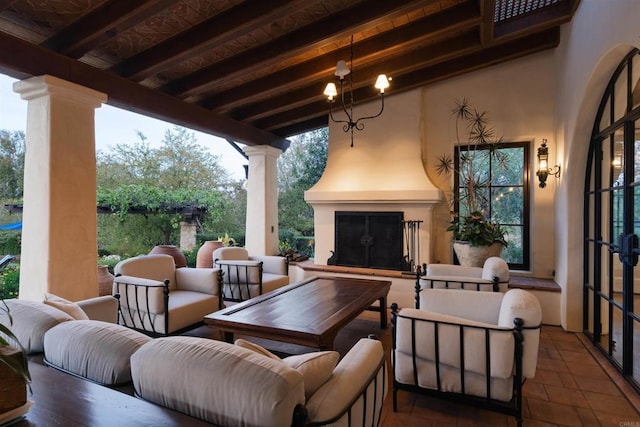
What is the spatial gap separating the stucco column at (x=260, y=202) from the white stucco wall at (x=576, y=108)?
395 centimetres

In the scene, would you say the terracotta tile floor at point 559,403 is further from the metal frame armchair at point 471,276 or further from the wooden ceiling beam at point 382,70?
the wooden ceiling beam at point 382,70

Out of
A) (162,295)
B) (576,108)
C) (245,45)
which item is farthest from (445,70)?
(162,295)

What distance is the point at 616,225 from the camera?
2.85 m

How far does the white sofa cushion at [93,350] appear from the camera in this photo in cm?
131

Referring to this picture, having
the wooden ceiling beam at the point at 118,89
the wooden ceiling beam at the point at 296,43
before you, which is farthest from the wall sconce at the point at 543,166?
the wooden ceiling beam at the point at 118,89

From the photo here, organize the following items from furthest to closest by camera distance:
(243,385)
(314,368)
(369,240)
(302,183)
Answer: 1. (302,183)
2. (369,240)
3. (314,368)
4. (243,385)

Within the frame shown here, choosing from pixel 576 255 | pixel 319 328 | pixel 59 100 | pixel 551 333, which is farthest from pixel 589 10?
pixel 59 100

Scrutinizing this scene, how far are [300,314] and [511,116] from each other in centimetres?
393

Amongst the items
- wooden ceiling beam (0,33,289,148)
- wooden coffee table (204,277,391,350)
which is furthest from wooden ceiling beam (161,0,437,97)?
wooden coffee table (204,277,391,350)

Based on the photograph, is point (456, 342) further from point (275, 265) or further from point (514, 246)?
point (514, 246)

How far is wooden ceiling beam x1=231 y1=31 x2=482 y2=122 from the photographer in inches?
164

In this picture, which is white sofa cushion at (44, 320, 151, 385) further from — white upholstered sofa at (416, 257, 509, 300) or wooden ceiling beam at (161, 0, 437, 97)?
wooden ceiling beam at (161, 0, 437, 97)

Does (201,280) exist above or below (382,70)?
below

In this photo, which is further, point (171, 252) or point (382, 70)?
point (171, 252)
